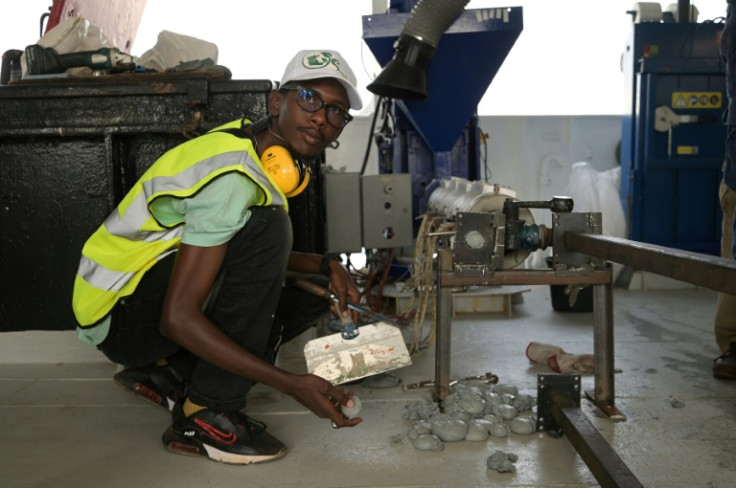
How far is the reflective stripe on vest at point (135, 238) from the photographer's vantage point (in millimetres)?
1437

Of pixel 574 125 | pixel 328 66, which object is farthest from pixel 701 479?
pixel 574 125

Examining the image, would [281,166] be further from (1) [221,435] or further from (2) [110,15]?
(2) [110,15]

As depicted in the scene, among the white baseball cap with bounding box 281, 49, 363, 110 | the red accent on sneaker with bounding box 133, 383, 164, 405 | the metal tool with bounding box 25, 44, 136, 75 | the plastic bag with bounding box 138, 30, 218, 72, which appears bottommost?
the red accent on sneaker with bounding box 133, 383, 164, 405

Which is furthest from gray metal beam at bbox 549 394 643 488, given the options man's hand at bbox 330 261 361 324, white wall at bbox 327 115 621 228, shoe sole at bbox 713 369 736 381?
white wall at bbox 327 115 621 228

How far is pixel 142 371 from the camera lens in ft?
5.88

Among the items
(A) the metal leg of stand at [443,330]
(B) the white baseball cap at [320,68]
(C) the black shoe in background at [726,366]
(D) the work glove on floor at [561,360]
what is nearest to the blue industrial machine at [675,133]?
(C) the black shoe in background at [726,366]

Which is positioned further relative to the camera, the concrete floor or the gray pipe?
the gray pipe

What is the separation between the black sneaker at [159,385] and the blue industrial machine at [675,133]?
3147 millimetres

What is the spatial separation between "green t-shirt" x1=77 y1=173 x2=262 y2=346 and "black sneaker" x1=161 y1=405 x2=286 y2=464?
475 millimetres

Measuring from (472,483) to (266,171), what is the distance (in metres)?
0.82

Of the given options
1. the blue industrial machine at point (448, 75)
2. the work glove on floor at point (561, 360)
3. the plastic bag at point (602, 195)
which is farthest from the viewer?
the plastic bag at point (602, 195)

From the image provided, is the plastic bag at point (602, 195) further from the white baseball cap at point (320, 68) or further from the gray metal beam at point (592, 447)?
the white baseball cap at point (320, 68)

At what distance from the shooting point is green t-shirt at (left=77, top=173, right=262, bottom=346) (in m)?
1.32

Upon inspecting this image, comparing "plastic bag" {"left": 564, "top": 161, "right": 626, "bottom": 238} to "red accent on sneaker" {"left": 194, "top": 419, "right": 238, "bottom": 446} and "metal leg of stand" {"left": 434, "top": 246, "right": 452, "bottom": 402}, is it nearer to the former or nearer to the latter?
"metal leg of stand" {"left": 434, "top": 246, "right": 452, "bottom": 402}
